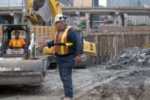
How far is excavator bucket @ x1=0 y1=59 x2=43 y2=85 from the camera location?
22.9 feet

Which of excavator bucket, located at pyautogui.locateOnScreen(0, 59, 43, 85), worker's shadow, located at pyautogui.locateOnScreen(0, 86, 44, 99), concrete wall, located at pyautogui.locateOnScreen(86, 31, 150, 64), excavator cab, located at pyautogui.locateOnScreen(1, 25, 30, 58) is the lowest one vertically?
concrete wall, located at pyautogui.locateOnScreen(86, 31, 150, 64)

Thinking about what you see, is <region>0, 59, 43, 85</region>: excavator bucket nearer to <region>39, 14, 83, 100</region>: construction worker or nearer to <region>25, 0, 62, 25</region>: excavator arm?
<region>39, 14, 83, 100</region>: construction worker

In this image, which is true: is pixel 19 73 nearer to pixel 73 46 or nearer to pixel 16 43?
pixel 73 46

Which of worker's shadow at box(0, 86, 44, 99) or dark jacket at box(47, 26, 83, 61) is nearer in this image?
dark jacket at box(47, 26, 83, 61)

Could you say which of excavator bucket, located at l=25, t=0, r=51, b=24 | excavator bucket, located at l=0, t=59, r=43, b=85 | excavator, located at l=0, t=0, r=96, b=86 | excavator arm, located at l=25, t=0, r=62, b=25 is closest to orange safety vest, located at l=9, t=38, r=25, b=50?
excavator, located at l=0, t=0, r=96, b=86

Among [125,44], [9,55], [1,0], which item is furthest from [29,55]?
[1,0]

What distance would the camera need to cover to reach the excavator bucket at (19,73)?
6980 mm

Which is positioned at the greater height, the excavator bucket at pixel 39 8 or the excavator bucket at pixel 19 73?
the excavator bucket at pixel 39 8

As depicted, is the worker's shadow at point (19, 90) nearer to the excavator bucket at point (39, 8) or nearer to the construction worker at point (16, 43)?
the construction worker at point (16, 43)

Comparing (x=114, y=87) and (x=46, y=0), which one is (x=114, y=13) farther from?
(x=114, y=87)

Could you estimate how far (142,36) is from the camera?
3142cm

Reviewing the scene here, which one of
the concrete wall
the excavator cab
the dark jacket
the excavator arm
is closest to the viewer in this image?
the dark jacket

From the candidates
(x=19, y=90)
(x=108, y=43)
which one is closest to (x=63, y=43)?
(x=19, y=90)

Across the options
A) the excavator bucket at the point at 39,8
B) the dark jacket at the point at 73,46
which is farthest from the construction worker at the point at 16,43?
the excavator bucket at the point at 39,8
